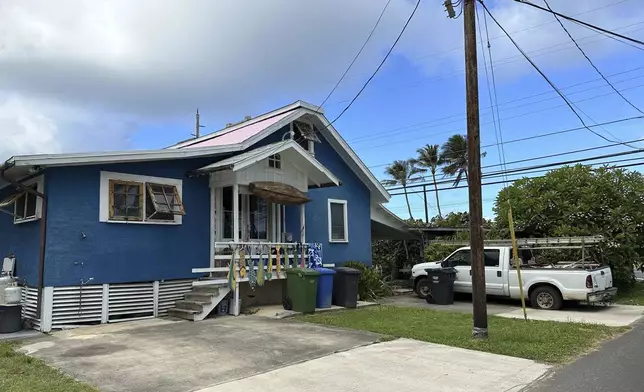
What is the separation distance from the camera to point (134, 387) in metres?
6.13

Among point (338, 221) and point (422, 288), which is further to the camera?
point (338, 221)

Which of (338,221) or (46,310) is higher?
(338,221)

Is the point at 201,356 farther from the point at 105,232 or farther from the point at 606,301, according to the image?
the point at 606,301

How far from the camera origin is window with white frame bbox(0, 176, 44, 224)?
10961mm

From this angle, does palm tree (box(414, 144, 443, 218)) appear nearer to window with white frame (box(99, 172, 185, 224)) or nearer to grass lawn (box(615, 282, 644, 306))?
grass lawn (box(615, 282, 644, 306))

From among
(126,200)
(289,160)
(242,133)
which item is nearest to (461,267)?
(289,160)

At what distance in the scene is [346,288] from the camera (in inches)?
535

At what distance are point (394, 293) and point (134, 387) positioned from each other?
13166 mm

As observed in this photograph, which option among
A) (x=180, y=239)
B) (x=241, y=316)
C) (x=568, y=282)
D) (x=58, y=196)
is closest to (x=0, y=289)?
(x=58, y=196)

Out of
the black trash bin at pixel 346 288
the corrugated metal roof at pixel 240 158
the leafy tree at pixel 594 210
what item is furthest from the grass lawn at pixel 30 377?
the leafy tree at pixel 594 210

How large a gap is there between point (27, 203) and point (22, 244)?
100 centimetres

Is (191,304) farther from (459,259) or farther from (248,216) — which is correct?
(459,259)

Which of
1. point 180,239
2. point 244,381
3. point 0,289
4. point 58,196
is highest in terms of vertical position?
point 58,196

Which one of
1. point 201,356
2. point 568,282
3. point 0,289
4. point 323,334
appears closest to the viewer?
point 201,356
